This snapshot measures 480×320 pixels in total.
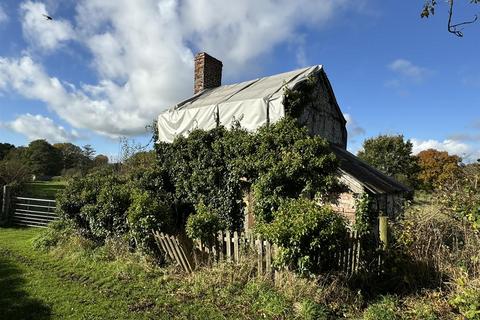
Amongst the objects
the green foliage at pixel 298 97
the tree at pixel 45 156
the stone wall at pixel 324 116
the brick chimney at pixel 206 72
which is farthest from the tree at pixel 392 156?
the tree at pixel 45 156

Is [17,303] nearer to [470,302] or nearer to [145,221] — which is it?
[145,221]

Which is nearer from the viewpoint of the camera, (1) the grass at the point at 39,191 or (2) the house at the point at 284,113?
(2) the house at the point at 284,113

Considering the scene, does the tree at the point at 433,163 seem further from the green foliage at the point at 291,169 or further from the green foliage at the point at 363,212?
the green foliage at the point at 291,169

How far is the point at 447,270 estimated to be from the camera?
21.8 feet

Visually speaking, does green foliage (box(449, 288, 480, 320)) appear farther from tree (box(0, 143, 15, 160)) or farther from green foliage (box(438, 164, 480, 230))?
tree (box(0, 143, 15, 160))

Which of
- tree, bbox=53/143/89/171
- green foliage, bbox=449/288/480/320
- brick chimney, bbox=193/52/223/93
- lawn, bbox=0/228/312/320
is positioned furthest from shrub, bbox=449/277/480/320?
tree, bbox=53/143/89/171

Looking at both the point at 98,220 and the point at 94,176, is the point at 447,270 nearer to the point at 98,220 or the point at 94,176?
the point at 98,220

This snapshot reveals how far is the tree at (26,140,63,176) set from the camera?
60.9 meters

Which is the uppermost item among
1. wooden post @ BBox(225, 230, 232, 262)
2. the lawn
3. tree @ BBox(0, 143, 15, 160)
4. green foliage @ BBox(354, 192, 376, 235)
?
tree @ BBox(0, 143, 15, 160)

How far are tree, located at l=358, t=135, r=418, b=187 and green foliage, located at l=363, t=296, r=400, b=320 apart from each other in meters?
33.3

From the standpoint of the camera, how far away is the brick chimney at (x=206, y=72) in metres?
16.1

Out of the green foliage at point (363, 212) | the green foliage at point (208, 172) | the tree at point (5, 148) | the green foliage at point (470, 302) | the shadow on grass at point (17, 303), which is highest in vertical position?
the tree at point (5, 148)

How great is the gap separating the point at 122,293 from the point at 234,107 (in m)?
7.12

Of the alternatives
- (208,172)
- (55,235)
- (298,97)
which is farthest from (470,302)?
(55,235)
